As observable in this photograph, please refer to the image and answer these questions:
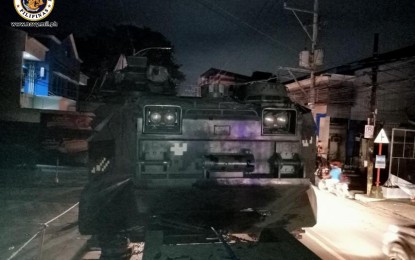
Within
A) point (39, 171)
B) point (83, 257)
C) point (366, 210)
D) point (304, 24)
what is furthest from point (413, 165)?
point (39, 171)

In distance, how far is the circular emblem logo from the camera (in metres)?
23.3

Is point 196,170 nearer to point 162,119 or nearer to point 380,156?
point 162,119

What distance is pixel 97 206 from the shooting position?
4660 millimetres

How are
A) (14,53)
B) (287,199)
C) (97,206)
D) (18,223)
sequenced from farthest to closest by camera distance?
(14,53)
(18,223)
(287,199)
(97,206)

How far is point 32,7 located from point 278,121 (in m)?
24.5

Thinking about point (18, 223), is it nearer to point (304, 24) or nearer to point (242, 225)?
point (242, 225)

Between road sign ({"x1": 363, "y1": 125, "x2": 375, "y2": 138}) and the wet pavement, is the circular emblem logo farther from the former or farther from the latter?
road sign ({"x1": 363, "y1": 125, "x2": 375, "y2": 138})

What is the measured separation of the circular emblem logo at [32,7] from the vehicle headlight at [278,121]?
76.1 feet

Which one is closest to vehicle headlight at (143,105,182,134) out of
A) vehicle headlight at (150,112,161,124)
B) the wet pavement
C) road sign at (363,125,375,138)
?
vehicle headlight at (150,112,161,124)

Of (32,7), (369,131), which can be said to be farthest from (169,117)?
(32,7)

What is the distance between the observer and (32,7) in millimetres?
23922

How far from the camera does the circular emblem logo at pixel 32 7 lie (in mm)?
23259

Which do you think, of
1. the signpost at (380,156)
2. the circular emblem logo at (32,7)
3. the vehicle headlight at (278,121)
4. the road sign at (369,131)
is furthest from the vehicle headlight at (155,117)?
the circular emblem logo at (32,7)

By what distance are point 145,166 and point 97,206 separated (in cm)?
87
